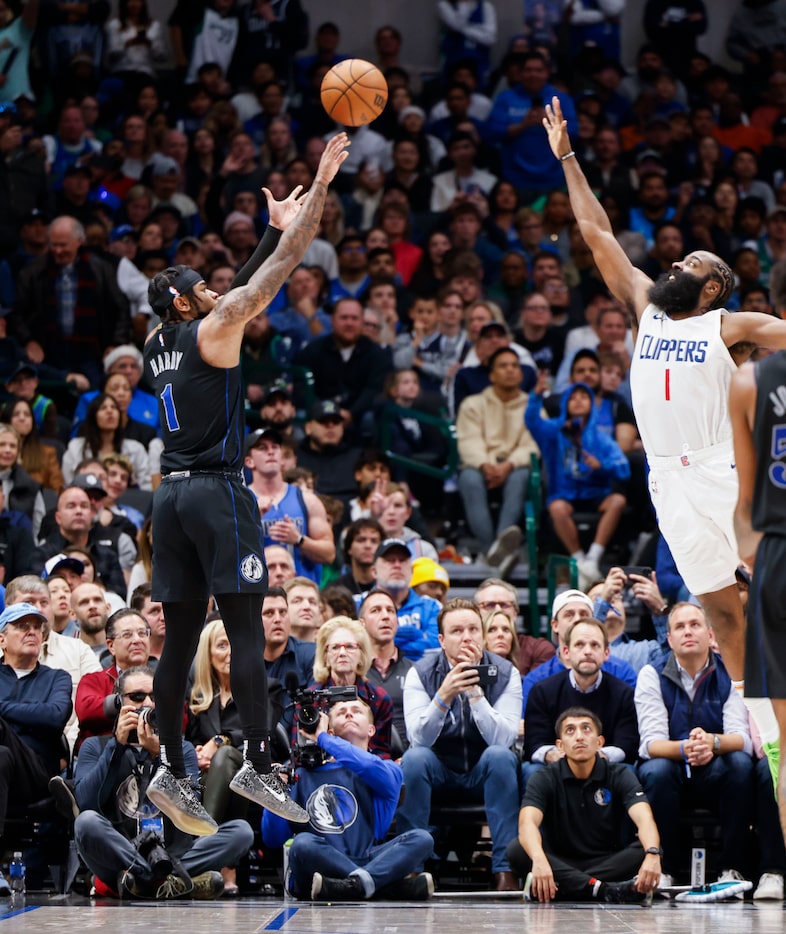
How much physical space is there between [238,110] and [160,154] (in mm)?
1639

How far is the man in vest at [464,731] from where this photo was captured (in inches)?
395

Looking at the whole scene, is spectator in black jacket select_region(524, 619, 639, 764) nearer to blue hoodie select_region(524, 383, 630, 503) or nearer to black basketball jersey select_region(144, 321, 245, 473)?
black basketball jersey select_region(144, 321, 245, 473)

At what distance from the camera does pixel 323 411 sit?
14430 mm

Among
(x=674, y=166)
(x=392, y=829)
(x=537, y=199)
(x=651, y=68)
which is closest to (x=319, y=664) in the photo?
(x=392, y=829)

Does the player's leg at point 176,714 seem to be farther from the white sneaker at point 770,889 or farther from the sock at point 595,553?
the sock at point 595,553

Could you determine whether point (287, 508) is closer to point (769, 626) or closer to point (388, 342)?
point (388, 342)

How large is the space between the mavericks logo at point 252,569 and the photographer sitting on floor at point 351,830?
206cm

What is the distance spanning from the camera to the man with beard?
8000 millimetres

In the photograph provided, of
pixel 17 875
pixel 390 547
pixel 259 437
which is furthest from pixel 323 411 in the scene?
pixel 17 875

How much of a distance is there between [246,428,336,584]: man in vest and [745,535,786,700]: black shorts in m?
6.22

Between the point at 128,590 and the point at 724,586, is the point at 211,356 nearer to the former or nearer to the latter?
the point at 724,586

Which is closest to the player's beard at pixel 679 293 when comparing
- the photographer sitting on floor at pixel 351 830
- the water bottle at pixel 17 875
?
the photographer sitting on floor at pixel 351 830

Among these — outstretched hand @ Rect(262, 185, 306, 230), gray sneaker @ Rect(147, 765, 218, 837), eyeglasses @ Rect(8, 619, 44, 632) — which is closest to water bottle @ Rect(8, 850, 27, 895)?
eyeglasses @ Rect(8, 619, 44, 632)

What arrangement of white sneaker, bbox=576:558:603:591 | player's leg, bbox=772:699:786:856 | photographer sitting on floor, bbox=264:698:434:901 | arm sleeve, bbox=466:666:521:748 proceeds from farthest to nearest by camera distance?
white sneaker, bbox=576:558:603:591 < arm sleeve, bbox=466:666:521:748 < photographer sitting on floor, bbox=264:698:434:901 < player's leg, bbox=772:699:786:856
